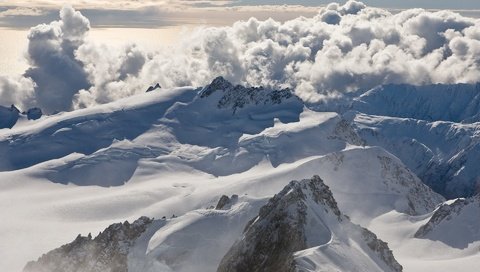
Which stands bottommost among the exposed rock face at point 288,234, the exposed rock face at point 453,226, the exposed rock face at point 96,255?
the exposed rock face at point 453,226

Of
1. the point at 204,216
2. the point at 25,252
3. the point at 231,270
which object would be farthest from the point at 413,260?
the point at 25,252

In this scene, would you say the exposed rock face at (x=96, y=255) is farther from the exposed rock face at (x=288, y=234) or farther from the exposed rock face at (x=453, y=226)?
the exposed rock face at (x=453, y=226)

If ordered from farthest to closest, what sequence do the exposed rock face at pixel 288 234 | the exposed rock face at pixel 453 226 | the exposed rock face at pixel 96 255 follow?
1. the exposed rock face at pixel 453 226
2. the exposed rock face at pixel 96 255
3. the exposed rock face at pixel 288 234

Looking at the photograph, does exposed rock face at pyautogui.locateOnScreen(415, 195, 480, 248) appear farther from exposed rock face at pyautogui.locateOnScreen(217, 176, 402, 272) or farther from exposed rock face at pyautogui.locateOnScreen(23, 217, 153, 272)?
exposed rock face at pyautogui.locateOnScreen(23, 217, 153, 272)

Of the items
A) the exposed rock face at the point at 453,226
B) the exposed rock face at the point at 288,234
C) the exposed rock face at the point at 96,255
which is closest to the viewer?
the exposed rock face at the point at 288,234

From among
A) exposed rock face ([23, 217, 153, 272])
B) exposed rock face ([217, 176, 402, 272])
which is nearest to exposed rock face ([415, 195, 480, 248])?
exposed rock face ([217, 176, 402, 272])

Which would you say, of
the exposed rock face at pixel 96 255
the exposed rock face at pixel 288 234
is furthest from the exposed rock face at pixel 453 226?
the exposed rock face at pixel 96 255
